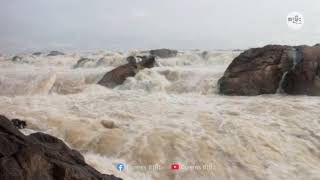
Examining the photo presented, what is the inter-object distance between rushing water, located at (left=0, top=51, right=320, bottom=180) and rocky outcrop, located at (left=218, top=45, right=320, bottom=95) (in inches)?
28.2

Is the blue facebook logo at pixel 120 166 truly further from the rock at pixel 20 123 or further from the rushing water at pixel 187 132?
the rock at pixel 20 123

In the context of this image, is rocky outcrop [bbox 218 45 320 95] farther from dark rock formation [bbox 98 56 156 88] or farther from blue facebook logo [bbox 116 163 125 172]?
blue facebook logo [bbox 116 163 125 172]

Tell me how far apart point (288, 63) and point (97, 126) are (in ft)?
27.4

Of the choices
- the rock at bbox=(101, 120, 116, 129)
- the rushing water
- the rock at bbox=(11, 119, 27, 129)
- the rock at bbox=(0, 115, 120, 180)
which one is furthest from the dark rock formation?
the rock at bbox=(0, 115, 120, 180)

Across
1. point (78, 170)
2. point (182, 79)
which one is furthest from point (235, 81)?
point (78, 170)

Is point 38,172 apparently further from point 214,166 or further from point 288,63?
point 288,63

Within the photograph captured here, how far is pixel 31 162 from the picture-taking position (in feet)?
11.0

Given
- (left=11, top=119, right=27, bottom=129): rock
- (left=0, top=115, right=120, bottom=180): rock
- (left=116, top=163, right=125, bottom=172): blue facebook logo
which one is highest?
(left=0, top=115, right=120, bottom=180): rock

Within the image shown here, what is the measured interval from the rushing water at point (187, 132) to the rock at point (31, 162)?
4.53 ft

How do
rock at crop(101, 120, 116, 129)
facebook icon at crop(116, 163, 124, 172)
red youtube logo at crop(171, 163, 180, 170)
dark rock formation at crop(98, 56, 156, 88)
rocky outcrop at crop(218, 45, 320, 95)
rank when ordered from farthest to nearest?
dark rock formation at crop(98, 56, 156, 88), rocky outcrop at crop(218, 45, 320, 95), rock at crop(101, 120, 116, 129), red youtube logo at crop(171, 163, 180, 170), facebook icon at crop(116, 163, 124, 172)

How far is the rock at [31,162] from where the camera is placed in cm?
321

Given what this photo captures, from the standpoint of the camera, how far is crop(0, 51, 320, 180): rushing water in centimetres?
560

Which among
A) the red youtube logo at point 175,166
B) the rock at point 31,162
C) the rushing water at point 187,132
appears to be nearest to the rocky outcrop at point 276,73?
the rushing water at point 187,132

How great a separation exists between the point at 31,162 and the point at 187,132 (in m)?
4.02
